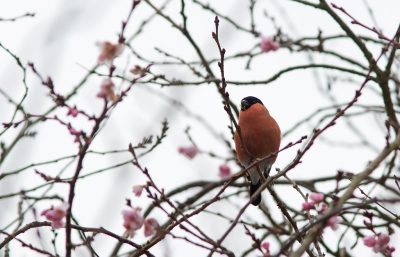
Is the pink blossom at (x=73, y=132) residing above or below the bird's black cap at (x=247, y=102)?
below

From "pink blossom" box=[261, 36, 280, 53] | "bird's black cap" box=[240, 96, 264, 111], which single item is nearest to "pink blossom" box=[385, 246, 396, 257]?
"pink blossom" box=[261, 36, 280, 53]

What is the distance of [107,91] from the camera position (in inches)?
81.0

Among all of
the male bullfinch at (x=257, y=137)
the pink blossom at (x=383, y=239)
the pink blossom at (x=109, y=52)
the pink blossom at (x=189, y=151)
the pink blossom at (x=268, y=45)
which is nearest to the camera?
the pink blossom at (x=109, y=52)

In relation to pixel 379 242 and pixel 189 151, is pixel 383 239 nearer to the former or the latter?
pixel 379 242

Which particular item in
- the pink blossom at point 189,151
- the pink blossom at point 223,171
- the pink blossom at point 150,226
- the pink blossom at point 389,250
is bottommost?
the pink blossom at point 389,250

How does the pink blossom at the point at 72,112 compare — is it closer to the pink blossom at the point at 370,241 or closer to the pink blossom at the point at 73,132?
the pink blossom at the point at 73,132

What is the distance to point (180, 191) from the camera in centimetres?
544

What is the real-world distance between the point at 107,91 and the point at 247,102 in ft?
12.4

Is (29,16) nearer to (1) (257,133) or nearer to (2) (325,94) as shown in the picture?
(1) (257,133)

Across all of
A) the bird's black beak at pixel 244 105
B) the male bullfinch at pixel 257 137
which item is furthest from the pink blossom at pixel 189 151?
the bird's black beak at pixel 244 105

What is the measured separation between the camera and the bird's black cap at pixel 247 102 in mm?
5648

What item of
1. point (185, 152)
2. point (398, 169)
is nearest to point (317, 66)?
point (398, 169)

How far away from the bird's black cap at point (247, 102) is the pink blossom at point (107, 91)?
11.9 ft

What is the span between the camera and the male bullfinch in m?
5.34
